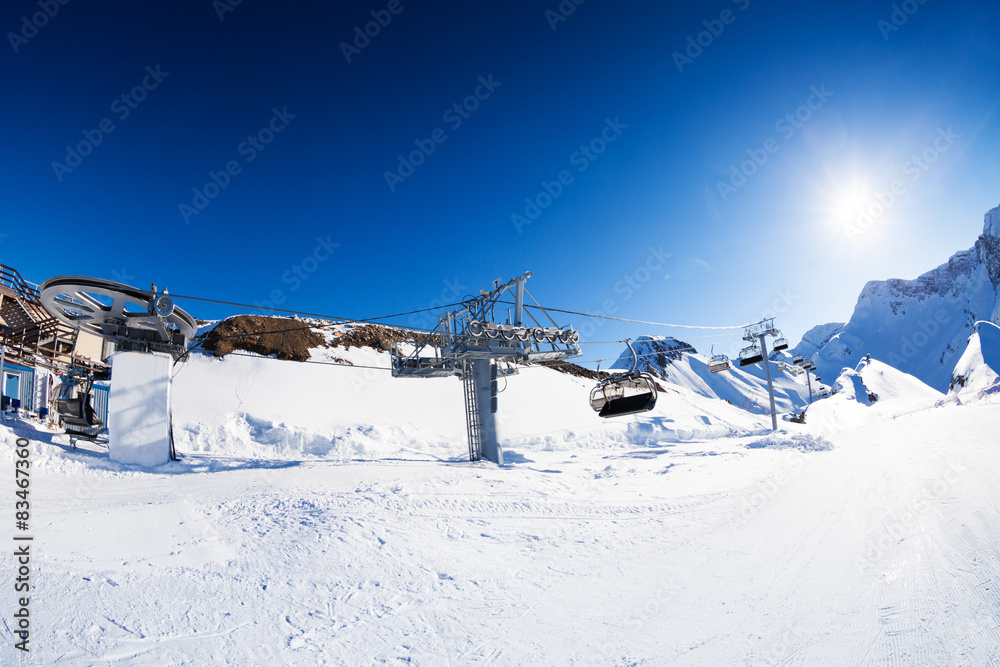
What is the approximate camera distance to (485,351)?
14.5 meters

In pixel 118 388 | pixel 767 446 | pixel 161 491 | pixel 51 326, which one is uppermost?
pixel 51 326

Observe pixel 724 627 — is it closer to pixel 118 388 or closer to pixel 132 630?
pixel 132 630

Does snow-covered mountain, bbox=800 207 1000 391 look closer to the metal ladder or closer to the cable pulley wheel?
the metal ladder

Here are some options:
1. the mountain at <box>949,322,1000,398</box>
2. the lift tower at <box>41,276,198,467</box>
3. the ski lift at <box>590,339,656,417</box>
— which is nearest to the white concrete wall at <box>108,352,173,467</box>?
the lift tower at <box>41,276,198,467</box>

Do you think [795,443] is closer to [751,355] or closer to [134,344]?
[751,355]

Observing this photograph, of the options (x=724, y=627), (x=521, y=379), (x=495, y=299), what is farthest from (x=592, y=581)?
(x=521, y=379)

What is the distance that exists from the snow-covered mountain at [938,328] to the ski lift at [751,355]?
139845 millimetres

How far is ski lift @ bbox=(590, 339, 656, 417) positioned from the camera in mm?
11984

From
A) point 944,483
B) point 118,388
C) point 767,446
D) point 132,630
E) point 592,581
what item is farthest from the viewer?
point 767,446

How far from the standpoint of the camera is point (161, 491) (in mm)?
9062

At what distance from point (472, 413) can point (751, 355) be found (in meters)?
19.2

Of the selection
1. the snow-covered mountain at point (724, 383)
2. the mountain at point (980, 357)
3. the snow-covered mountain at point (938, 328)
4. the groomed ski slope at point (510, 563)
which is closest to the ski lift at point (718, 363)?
the groomed ski slope at point (510, 563)

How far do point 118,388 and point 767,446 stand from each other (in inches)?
945

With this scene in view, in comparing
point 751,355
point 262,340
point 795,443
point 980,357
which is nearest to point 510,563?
point 795,443
